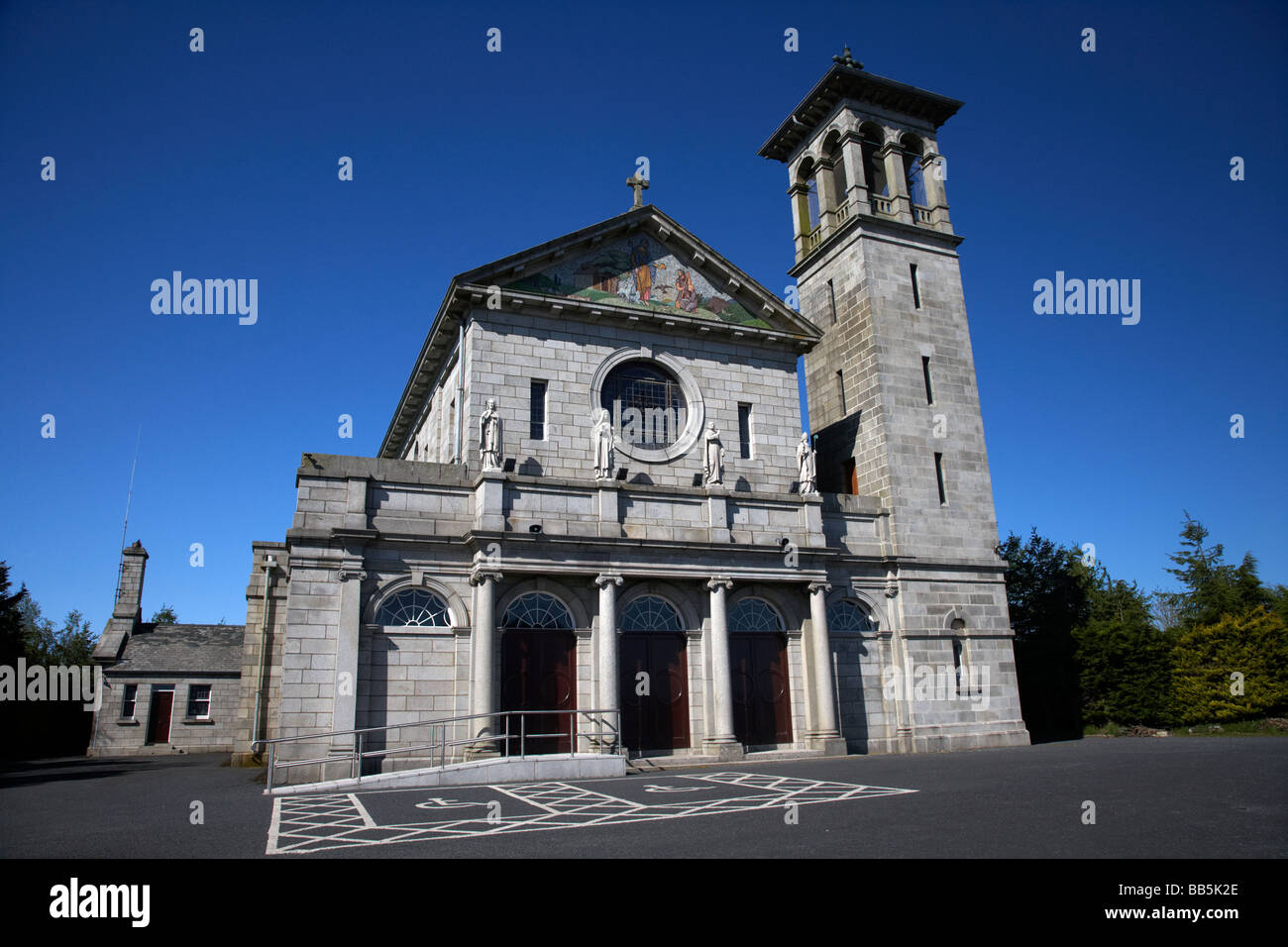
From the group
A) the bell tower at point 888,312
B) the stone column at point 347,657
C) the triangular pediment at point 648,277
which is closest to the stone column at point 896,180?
the bell tower at point 888,312

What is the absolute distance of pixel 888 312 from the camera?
26.5m

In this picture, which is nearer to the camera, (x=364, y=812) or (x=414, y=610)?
(x=364, y=812)

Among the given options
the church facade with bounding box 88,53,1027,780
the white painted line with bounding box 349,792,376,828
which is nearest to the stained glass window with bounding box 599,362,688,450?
the church facade with bounding box 88,53,1027,780

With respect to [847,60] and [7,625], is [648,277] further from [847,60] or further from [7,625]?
[7,625]

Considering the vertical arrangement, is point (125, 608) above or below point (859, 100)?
below

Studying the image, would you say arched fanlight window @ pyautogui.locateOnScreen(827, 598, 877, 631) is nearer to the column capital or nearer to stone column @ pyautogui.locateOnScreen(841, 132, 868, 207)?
the column capital

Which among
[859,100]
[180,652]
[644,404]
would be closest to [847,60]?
[859,100]

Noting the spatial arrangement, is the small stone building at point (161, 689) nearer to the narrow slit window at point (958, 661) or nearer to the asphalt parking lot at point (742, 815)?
the asphalt parking lot at point (742, 815)

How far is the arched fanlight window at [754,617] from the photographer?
72.9 feet

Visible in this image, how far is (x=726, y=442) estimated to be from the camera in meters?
23.9

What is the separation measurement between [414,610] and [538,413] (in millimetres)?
6078
